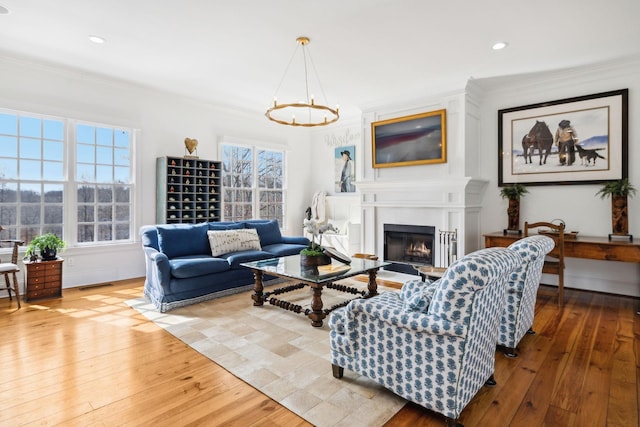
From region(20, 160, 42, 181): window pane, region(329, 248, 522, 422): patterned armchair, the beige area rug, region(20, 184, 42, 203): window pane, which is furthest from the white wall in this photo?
region(329, 248, 522, 422): patterned armchair

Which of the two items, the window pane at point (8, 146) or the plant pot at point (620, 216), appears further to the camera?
the window pane at point (8, 146)

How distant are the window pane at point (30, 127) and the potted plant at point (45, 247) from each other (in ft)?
4.48

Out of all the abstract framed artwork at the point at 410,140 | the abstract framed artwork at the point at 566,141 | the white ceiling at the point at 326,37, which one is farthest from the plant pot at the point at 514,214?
the white ceiling at the point at 326,37

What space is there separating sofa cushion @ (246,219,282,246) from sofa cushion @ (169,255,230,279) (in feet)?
3.76

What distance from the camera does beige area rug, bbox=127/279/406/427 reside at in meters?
2.07

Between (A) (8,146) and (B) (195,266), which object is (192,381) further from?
(A) (8,146)

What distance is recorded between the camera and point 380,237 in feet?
20.2

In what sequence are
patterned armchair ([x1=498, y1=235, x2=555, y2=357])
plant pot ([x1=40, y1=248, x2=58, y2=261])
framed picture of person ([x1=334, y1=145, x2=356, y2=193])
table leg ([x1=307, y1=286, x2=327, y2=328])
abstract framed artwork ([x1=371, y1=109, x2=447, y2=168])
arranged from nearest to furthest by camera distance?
patterned armchair ([x1=498, y1=235, x2=555, y2=357]), table leg ([x1=307, y1=286, x2=327, y2=328]), plant pot ([x1=40, y1=248, x2=58, y2=261]), abstract framed artwork ([x1=371, y1=109, x2=447, y2=168]), framed picture of person ([x1=334, y1=145, x2=356, y2=193])

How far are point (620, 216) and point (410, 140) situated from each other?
112 inches

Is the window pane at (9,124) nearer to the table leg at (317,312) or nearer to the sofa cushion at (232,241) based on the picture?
the sofa cushion at (232,241)

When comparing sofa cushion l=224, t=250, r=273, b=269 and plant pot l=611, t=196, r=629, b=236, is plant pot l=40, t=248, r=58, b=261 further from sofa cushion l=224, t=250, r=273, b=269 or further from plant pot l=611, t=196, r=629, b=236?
plant pot l=611, t=196, r=629, b=236

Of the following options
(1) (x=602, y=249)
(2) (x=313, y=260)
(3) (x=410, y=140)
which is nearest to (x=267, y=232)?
(2) (x=313, y=260)

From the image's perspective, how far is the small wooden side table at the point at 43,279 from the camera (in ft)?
13.7

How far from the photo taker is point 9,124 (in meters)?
4.47
